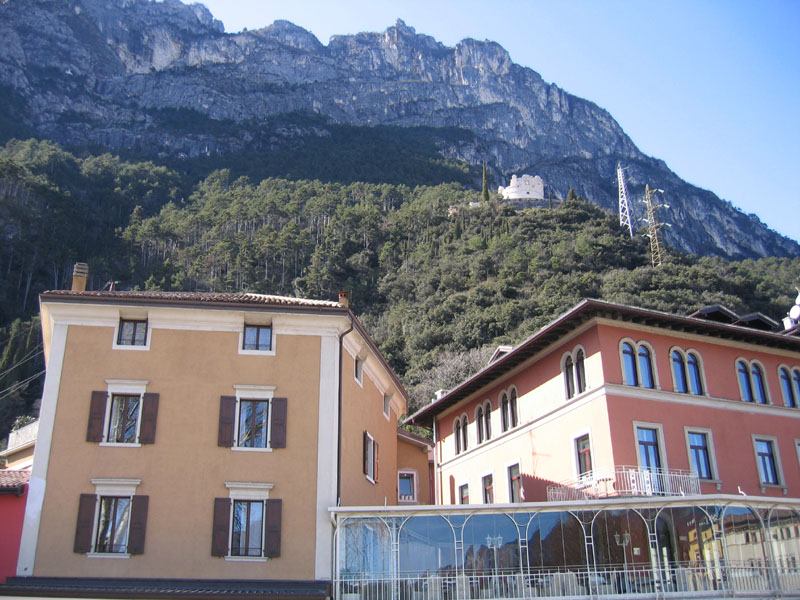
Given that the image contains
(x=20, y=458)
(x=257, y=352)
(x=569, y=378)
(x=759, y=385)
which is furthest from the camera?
(x=20, y=458)

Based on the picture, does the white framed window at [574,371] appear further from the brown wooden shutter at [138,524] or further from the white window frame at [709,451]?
the brown wooden shutter at [138,524]

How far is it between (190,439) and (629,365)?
43.5ft

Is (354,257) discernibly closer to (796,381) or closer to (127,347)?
(796,381)

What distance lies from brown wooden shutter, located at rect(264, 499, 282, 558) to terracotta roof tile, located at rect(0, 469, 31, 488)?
7.03 metres

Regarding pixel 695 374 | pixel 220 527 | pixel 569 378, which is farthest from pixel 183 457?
pixel 695 374

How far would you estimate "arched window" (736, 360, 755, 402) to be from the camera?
2630 centimetres

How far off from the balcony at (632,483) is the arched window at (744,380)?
15.2 feet

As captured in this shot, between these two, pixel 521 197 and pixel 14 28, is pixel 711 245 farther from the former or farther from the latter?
pixel 14 28

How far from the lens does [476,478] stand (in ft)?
103

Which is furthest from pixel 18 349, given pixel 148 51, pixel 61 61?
pixel 148 51

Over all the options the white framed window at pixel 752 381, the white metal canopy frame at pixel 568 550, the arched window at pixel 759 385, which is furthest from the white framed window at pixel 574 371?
the arched window at pixel 759 385

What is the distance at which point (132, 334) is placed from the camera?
23188 mm

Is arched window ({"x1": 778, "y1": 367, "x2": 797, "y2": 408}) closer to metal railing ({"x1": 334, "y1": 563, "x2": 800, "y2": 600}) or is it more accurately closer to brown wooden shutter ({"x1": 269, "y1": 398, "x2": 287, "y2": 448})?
metal railing ({"x1": 334, "y1": 563, "x2": 800, "y2": 600})

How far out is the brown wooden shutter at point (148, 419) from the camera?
22.0 m
